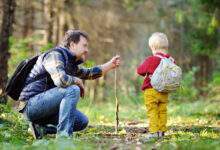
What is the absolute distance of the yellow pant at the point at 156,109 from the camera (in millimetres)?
7871

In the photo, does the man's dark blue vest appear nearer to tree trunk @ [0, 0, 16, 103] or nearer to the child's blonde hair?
the child's blonde hair

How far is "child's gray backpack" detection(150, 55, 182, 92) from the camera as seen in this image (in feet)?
25.4

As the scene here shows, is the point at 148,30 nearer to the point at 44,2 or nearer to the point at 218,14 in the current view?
the point at 44,2

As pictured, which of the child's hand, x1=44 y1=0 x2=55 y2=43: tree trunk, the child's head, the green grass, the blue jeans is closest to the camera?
the green grass

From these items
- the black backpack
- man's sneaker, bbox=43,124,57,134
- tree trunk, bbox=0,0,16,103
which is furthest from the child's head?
tree trunk, bbox=0,0,16,103

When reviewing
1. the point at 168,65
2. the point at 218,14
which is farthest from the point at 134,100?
the point at 168,65

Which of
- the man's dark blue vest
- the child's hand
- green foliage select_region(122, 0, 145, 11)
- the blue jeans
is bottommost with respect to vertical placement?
the blue jeans

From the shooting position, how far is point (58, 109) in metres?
7.70

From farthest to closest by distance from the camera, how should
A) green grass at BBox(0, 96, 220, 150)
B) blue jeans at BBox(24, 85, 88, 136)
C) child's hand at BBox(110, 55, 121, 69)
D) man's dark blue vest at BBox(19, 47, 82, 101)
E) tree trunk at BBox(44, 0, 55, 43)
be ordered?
tree trunk at BBox(44, 0, 55, 43) < child's hand at BBox(110, 55, 121, 69) < man's dark blue vest at BBox(19, 47, 82, 101) < blue jeans at BBox(24, 85, 88, 136) < green grass at BBox(0, 96, 220, 150)

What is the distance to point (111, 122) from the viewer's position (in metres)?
11.0

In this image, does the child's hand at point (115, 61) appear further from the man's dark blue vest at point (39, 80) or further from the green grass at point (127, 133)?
the green grass at point (127, 133)

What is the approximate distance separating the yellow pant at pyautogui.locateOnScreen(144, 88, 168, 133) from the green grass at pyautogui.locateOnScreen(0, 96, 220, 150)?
20cm

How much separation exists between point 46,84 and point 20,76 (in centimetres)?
35

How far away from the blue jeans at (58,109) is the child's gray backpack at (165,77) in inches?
40.0
